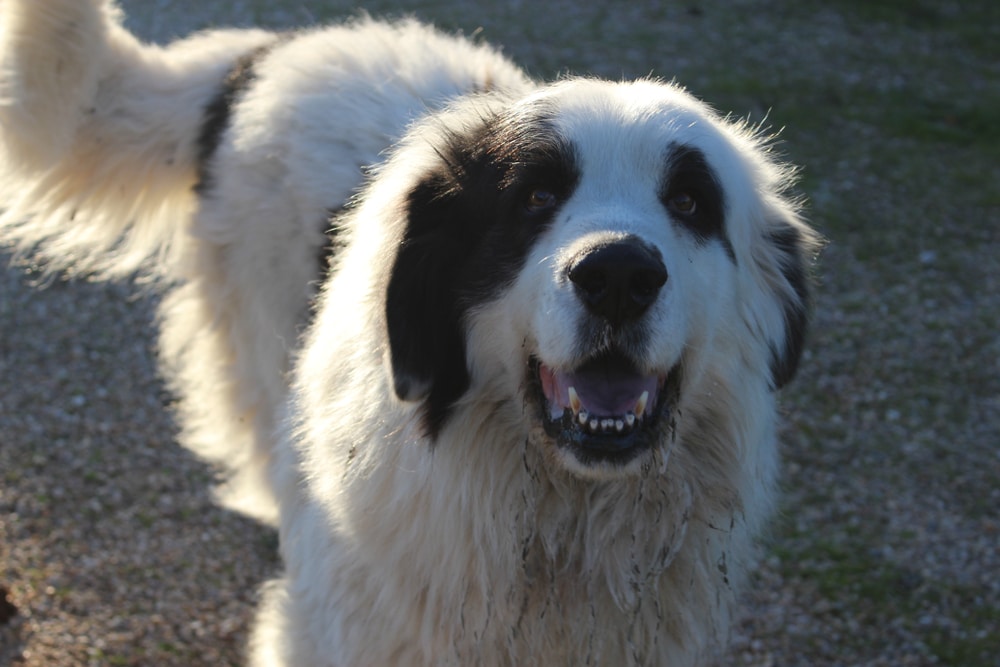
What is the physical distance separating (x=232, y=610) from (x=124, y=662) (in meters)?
0.43

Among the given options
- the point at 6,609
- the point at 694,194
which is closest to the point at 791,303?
the point at 694,194

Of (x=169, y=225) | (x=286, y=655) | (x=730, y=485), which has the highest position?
(x=730, y=485)

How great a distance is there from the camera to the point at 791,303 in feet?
8.45

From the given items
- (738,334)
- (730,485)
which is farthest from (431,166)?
(730,485)

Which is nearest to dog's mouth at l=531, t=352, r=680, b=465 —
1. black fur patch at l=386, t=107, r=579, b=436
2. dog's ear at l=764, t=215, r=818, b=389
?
black fur patch at l=386, t=107, r=579, b=436

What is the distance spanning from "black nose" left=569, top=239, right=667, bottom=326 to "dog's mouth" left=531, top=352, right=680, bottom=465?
0.37ft

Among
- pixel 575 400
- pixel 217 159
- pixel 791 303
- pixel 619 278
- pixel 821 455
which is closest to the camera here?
pixel 619 278

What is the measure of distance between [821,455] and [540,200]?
310cm

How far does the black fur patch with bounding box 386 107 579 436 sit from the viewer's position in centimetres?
223

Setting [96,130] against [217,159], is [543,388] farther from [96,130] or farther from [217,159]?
[96,130]

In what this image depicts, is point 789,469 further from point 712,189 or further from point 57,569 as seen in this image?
point 57,569

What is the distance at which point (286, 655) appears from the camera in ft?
9.05

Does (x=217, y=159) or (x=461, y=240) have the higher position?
(x=461, y=240)

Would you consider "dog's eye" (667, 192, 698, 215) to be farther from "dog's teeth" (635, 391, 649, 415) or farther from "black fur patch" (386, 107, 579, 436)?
"dog's teeth" (635, 391, 649, 415)
